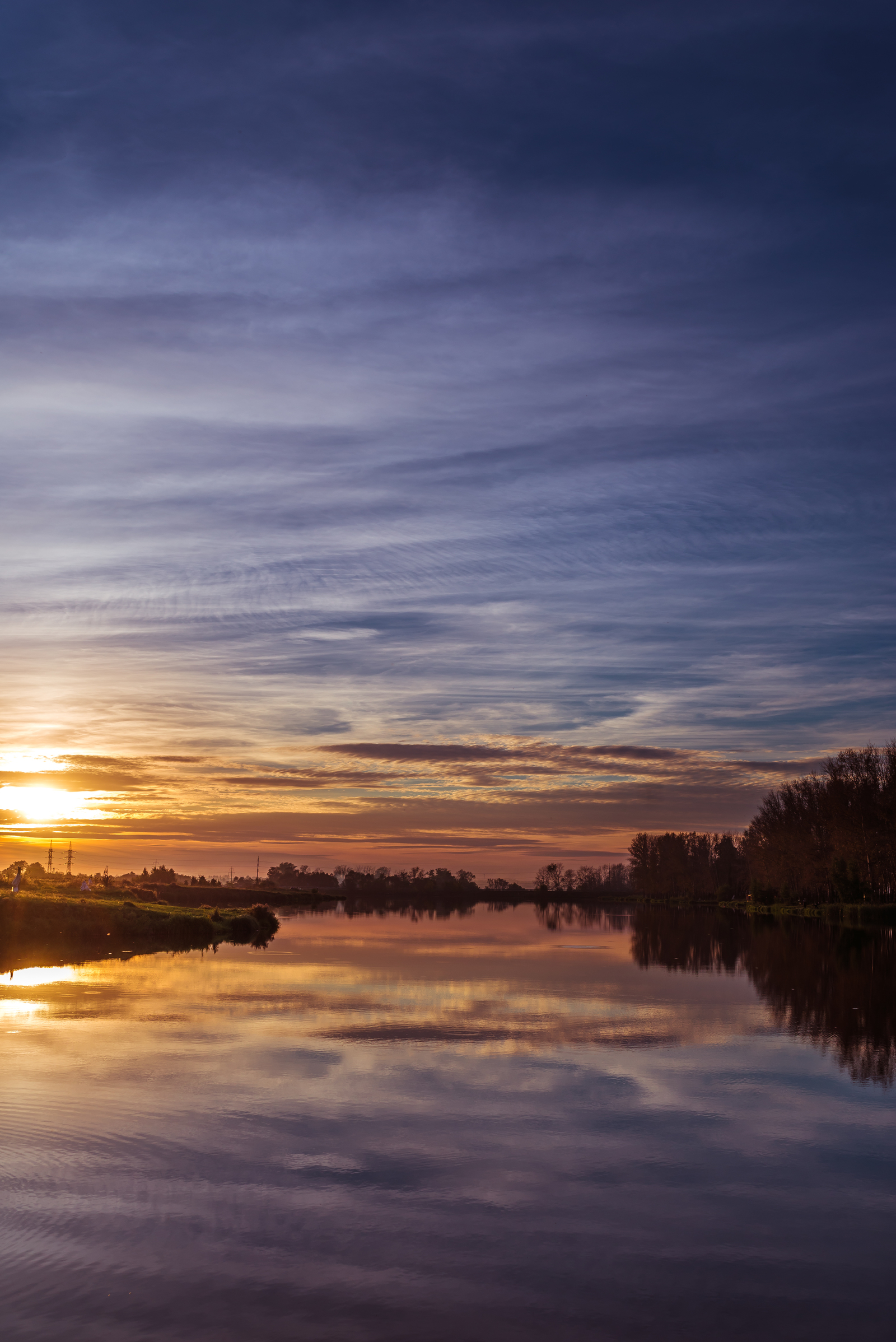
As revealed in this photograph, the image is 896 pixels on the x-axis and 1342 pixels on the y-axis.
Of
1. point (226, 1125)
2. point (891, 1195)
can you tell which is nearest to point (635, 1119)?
point (891, 1195)

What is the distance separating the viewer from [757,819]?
16375cm

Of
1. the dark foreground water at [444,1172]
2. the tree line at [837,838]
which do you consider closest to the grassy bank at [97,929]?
the dark foreground water at [444,1172]

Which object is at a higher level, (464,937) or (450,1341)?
(450,1341)

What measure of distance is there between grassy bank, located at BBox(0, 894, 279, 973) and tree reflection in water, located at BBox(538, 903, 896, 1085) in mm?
30923

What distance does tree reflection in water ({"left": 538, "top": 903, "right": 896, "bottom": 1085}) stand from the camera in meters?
28.8

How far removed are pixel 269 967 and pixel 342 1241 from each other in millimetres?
40324

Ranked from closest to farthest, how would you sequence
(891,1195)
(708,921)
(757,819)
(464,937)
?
(891,1195)
(464,937)
(708,921)
(757,819)

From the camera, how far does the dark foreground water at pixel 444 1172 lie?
11133mm

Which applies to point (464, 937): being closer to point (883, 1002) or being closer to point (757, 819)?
point (883, 1002)

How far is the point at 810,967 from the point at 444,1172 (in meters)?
41.4

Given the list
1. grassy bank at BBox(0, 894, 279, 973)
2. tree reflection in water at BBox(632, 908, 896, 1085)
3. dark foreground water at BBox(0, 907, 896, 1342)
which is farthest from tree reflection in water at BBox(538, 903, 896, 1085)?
grassy bank at BBox(0, 894, 279, 973)

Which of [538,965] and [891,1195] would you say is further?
[538,965]

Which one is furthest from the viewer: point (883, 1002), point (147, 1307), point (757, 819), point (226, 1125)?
point (757, 819)

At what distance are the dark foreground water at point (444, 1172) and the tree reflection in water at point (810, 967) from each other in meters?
0.35
